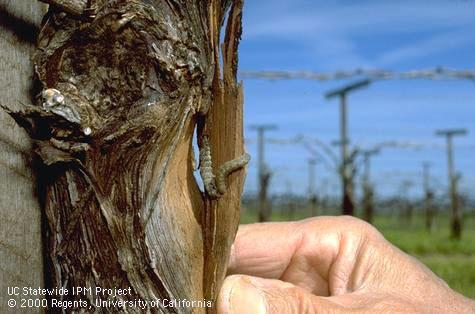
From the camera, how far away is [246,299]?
1.67 m

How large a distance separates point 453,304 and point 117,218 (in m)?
1.19

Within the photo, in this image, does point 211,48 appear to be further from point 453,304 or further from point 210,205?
point 453,304

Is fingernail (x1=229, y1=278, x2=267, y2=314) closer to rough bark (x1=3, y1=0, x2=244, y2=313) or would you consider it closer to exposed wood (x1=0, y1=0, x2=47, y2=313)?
rough bark (x1=3, y1=0, x2=244, y2=313)

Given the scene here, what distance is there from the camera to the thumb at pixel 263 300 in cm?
164

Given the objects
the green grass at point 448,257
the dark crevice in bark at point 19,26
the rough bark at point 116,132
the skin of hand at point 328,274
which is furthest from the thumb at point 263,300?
the green grass at point 448,257

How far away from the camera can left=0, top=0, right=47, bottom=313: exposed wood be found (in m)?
1.58

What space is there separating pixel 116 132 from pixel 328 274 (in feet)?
3.65

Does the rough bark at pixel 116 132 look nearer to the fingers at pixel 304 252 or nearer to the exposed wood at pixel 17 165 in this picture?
the exposed wood at pixel 17 165

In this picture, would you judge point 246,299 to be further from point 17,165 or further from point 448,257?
point 448,257

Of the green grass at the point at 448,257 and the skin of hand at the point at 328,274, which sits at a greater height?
the skin of hand at the point at 328,274

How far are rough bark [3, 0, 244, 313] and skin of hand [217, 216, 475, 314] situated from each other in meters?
0.28

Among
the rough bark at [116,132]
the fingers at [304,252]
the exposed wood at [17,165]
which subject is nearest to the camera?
the rough bark at [116,132]

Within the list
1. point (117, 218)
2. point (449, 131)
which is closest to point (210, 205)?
point (117, 218)

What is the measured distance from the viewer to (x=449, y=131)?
2000cm
